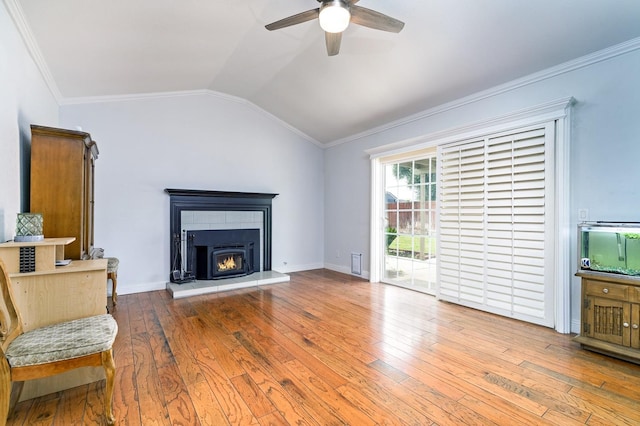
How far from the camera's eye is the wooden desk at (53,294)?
Answer: 1987 mm

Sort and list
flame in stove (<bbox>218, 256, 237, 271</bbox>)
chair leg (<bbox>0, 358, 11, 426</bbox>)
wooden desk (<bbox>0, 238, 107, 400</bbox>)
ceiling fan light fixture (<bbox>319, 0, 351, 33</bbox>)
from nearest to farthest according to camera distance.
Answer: chair leg (<bbox>0, 358, 11, 426</bbox>)
wooden desk (<bbox>0, 238, 107, 400</bbox>)
ceiling fan light fixture (<bbox>319, 0, 351, 33</bbox>)
flame in stove (<bbox>218, 256, 237, 271</bbox>)

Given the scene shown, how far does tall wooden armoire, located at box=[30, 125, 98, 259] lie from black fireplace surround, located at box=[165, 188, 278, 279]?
5.92ft

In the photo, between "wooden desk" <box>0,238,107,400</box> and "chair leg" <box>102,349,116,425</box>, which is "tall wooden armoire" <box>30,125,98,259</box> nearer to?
"wooden desk" <box>0,238,107,400</box>

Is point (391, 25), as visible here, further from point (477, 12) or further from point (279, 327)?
point (279, 327)

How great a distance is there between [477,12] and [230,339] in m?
3.81

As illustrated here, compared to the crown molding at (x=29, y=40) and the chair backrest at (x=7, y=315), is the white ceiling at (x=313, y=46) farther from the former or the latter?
the chair backrest at (x=7, y=315)

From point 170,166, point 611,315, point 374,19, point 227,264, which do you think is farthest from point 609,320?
point 170,166

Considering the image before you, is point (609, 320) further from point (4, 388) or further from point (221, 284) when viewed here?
point (221, 284)

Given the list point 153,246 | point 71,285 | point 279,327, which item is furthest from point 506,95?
point 153,246

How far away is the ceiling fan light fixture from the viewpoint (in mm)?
2146

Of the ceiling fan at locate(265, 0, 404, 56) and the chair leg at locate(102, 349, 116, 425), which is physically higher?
the ceiling fan at locate(265, 0, 404, 56)

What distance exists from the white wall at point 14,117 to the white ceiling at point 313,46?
21cm

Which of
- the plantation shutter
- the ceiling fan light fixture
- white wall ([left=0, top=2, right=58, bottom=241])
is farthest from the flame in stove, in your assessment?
the ceiling fan light fixture

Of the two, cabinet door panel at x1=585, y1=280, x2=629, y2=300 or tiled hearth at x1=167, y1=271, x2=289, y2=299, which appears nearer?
cabinet door panel at x1=585, y1=280, x2=629, y2=300
